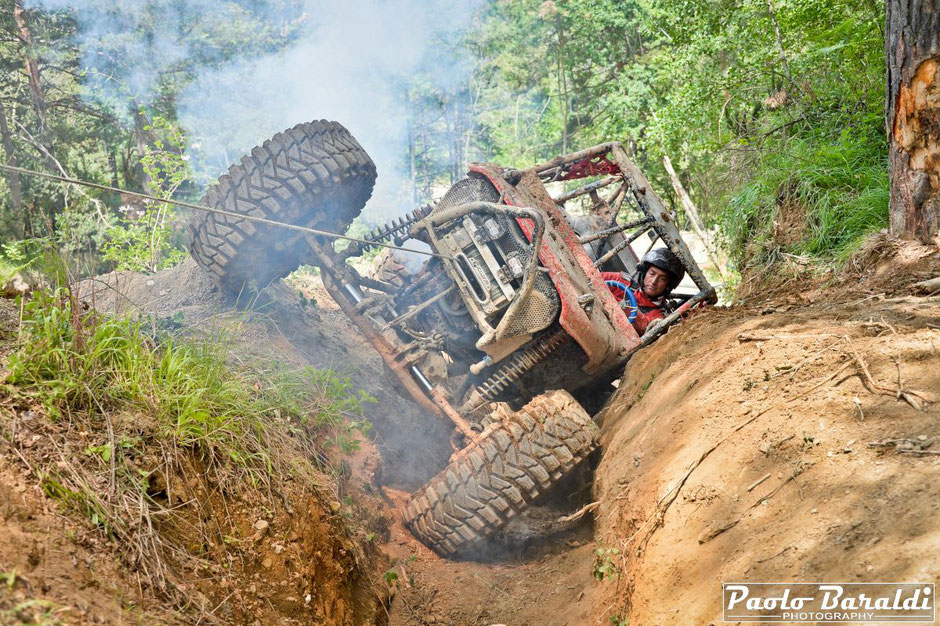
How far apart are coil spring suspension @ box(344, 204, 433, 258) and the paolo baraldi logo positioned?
3.69 metres

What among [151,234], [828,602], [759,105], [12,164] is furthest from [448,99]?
[828,602]

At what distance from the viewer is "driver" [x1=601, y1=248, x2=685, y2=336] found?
5.98m

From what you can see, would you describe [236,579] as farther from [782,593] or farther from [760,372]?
[760,372]

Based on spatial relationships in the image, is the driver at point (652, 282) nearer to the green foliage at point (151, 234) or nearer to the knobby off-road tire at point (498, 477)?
the knobby off-road tire at point (498, 477)

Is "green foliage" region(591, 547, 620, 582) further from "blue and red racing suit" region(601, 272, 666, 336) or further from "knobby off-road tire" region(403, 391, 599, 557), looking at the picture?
"blue and red racing suit" region(601, 272, 666, 336)

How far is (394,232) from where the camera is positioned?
5.41 m

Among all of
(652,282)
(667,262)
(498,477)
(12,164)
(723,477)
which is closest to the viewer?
(723,477)

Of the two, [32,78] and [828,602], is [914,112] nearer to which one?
[828,602]

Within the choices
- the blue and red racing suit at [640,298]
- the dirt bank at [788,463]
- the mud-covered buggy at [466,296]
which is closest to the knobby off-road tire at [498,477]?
the mud-covered buggy at [466,296]

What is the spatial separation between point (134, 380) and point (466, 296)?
244 centimetres

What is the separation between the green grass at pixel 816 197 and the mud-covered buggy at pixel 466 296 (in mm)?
1035

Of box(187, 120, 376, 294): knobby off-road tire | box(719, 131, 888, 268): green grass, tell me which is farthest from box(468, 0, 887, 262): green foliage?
box(187, 120, 376, 294): knobby off-road tire

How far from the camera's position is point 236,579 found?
8.08 feet

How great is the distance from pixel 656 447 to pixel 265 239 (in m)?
3.20
